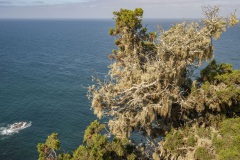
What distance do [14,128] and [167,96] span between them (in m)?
34.6

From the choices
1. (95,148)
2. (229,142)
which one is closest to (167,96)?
(229,142)

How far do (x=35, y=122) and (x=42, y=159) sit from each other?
31112mm

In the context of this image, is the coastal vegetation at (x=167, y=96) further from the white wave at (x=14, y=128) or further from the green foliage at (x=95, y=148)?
the white wave at (x=14, y=128)

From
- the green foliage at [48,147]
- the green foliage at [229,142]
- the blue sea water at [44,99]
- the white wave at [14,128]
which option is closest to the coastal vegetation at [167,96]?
the green foliage at [48,147]

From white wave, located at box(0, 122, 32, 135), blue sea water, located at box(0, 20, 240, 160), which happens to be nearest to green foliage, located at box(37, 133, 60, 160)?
blue sea water, located at box(0, 20, 240, 160)

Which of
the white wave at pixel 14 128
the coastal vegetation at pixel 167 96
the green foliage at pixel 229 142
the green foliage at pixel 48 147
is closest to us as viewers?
the green foliage at pixel 229 142

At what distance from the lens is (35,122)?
46656mm

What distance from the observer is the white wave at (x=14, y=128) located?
4247cm

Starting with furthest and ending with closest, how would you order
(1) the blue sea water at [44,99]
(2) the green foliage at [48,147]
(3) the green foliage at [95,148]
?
(1) the blue sea water at [44,99] < (2) the green foliage at [48,147] < (3) the green foliage at [95,148]

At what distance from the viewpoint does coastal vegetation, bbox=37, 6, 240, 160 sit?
1798cm

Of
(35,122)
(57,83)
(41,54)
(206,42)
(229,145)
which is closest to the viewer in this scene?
(229,145)

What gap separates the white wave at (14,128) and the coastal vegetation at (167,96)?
27.3 metres

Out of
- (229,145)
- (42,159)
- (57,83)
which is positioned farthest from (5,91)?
(229,145)

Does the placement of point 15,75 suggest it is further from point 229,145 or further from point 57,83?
point 229,145
